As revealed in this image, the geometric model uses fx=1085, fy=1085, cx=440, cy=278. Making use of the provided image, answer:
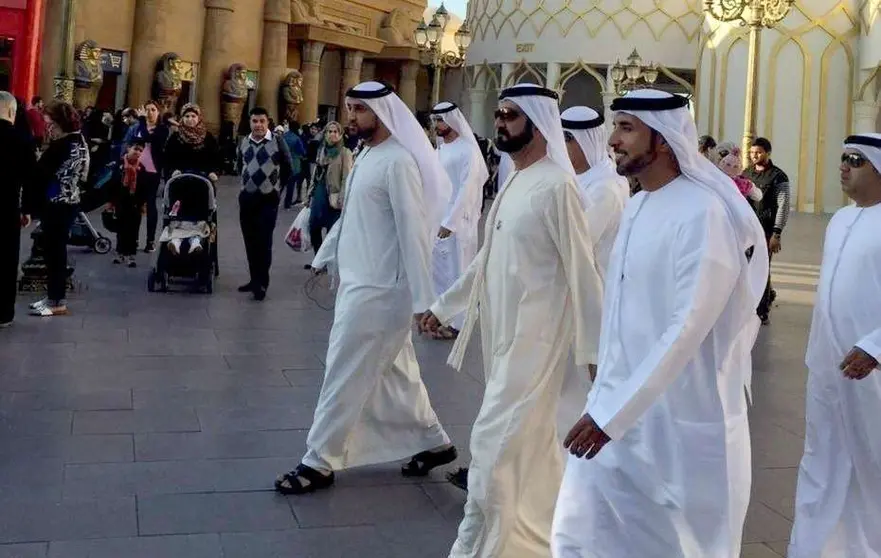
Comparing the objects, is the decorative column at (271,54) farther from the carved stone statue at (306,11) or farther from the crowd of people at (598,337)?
the crowd of people at (598,337)

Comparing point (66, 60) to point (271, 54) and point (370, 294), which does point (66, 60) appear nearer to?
point (271, 54)

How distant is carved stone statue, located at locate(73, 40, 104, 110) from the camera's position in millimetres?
22328

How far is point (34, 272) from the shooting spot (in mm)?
9281

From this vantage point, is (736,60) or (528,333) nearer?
(528,333)

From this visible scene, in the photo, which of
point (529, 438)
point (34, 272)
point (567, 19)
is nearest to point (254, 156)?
point (34, 272)

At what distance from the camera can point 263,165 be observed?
9836mm

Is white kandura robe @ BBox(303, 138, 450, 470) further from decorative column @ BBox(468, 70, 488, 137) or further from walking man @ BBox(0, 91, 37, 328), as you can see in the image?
decorative column @ BBox(468, 70, 488, 137)

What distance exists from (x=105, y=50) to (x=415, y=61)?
13305 millimetres

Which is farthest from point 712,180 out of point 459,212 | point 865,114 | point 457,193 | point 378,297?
point 865,114

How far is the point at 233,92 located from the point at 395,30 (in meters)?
9.65

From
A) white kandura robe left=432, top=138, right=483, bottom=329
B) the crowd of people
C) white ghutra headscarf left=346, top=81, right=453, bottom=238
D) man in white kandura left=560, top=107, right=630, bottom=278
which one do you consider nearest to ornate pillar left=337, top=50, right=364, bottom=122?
white kandura robe left=432, top=138, right=483, bottom=329

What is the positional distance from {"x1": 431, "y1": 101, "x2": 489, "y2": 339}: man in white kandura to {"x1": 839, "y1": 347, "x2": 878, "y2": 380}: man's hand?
194 inches

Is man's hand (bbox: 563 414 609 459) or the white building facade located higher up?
the white building facade

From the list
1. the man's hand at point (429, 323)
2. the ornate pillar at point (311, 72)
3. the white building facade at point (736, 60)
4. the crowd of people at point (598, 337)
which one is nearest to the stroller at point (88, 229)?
the crowd of people at point (598, 337)
